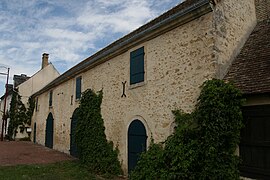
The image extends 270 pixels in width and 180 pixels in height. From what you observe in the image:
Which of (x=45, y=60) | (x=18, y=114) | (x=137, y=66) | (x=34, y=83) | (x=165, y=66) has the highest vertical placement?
(x=45, y=60)

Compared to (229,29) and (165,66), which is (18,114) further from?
(229,29)

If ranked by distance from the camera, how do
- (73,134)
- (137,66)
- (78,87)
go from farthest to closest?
(73,134) < (78,87) < (137,66)

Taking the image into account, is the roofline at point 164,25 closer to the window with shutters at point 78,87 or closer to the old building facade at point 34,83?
the window with shutters at point 78,87

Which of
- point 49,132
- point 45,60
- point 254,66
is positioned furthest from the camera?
point 45,60

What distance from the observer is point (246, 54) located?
7.26m

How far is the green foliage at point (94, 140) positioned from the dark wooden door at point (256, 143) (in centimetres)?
524

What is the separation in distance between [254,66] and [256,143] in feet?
6.79

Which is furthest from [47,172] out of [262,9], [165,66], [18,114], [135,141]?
[18,114]

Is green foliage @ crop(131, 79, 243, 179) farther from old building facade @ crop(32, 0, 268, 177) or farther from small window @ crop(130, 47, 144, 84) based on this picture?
small window @ crop(130, 47, 144, 84)

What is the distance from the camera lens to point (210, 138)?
594cm

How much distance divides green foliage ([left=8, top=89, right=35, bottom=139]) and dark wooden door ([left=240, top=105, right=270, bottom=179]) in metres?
23.1

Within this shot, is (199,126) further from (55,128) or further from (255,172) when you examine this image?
(55,128)

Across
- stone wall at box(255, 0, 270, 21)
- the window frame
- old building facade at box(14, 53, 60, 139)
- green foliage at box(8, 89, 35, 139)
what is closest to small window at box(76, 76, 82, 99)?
the window frame

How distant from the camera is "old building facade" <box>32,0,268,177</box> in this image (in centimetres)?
691
